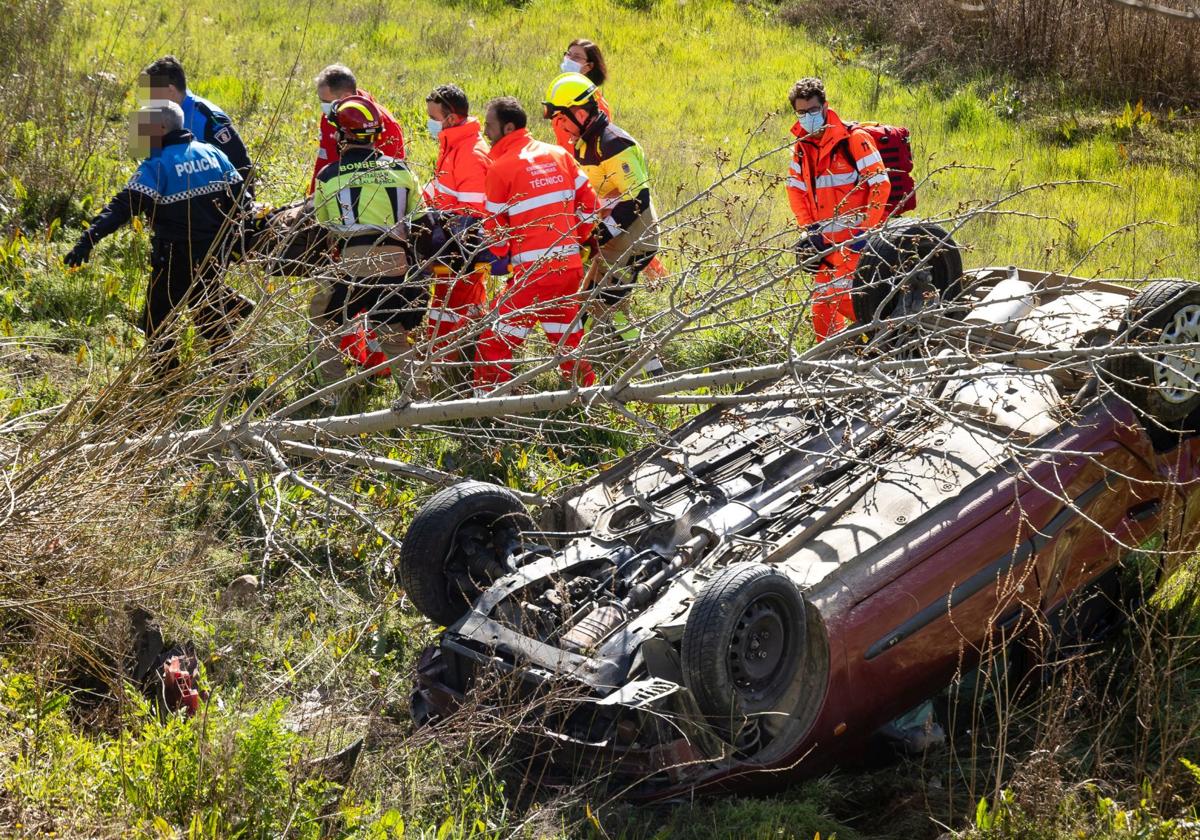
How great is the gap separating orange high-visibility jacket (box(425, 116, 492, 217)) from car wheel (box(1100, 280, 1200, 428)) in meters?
3.82

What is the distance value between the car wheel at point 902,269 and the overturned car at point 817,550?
0.28m

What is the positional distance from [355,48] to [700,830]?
1410cm

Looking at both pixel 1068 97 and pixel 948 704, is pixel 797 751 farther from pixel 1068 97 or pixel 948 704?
pixel 1068 97

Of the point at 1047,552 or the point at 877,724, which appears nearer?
the point at 877,724

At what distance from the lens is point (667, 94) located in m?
14.4

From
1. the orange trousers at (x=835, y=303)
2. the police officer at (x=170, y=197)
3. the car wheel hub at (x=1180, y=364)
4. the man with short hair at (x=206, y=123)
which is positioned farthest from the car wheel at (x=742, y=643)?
the man with short hair at (x=206, y=123)

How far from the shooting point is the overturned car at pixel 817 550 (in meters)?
4.21

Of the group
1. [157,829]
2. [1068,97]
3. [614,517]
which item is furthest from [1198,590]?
[1068,97]

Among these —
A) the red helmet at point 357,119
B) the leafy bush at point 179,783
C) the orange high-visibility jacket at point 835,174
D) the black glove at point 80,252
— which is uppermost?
the red helmet at point 357,119

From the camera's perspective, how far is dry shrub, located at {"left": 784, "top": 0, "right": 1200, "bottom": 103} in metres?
13.0

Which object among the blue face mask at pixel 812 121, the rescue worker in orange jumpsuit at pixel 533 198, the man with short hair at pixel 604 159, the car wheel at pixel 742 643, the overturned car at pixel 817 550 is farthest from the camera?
the man with short hair at pixel 604 159

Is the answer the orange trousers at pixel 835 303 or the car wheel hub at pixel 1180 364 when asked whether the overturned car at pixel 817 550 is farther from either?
the orange trousers at pixel 835 303

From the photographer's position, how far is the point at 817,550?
178 inches

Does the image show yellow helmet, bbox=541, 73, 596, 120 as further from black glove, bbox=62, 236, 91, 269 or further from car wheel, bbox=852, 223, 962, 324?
black glove, bbox=62, 236, 91, 269
